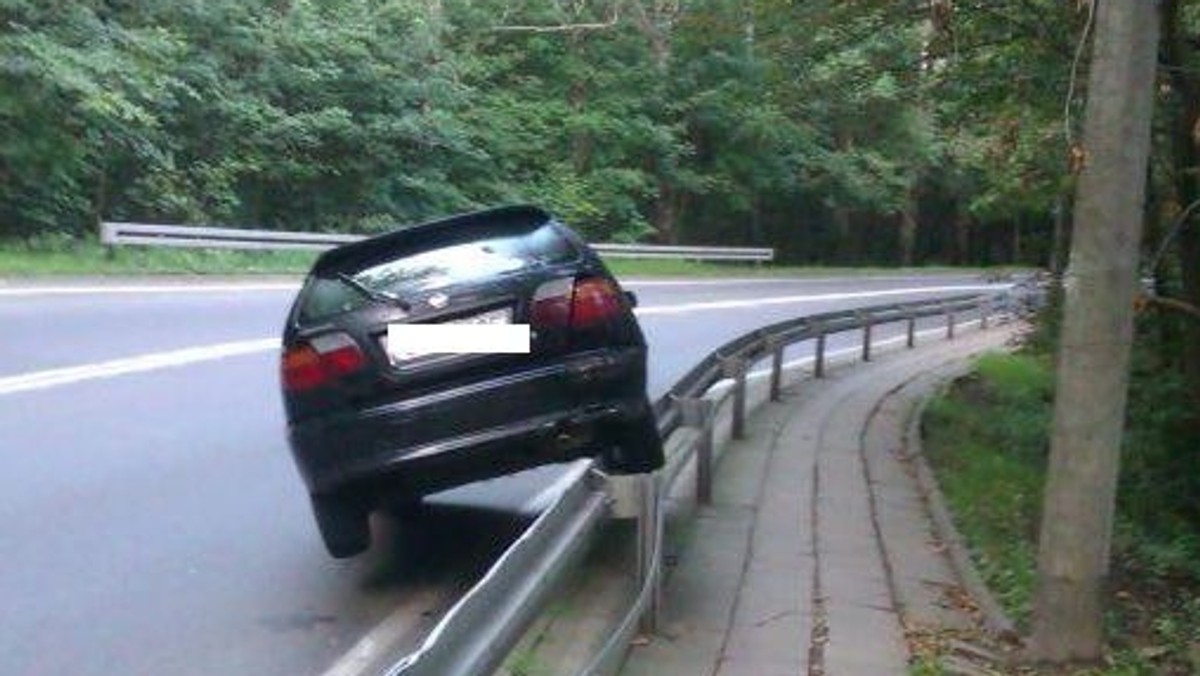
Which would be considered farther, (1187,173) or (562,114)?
(562,114)

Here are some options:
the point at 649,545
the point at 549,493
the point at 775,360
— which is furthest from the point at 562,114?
the point at 649,545

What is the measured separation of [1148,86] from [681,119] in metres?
37.4

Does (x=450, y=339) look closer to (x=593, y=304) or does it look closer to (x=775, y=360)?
(x=593, y=304)

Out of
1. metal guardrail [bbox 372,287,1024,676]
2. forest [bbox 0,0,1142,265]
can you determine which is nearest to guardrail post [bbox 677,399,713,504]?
metal guardrail [bbox 372,287,1024,676]

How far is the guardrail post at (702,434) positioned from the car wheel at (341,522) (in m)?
1.92

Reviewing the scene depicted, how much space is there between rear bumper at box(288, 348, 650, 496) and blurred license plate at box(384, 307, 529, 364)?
0.16 meters

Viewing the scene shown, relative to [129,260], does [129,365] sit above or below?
below

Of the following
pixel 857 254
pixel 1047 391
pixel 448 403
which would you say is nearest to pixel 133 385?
pixel 448 403

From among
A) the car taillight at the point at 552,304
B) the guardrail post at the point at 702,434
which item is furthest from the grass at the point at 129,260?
the car taillight at the point at 552,304

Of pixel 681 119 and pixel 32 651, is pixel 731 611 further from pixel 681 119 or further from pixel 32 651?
pixel 681 119

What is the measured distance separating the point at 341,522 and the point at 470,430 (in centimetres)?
77

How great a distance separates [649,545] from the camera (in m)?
5.98

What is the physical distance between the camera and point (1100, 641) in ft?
19.3

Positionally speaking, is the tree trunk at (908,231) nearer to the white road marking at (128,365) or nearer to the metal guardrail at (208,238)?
the metal guardrail at (208,238)
